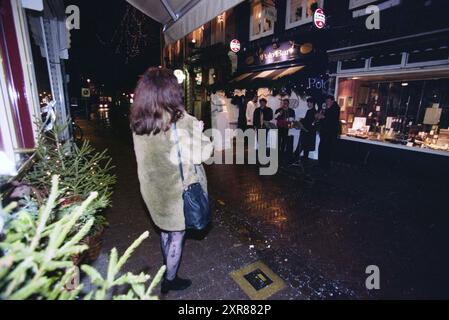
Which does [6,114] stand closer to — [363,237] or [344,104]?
[363,237]

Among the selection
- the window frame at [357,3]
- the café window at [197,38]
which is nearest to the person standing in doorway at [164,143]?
the window frame at [357,3]

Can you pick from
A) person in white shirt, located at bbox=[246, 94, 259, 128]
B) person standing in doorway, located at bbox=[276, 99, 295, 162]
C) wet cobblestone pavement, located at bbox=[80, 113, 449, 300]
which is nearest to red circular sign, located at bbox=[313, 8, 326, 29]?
person standing in doorway, located at bbox=[276, 99, 295, 162]

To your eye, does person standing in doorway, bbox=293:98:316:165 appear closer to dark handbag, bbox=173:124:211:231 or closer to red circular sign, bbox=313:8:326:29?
red circular sign, bbox=313:8:326:29

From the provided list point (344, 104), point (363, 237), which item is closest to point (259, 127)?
point (344, 104)

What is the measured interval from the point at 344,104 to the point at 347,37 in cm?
217

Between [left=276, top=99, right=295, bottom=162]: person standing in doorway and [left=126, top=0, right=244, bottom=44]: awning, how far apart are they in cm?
528

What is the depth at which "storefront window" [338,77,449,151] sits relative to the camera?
6.70 metres

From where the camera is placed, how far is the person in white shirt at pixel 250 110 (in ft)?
36.8

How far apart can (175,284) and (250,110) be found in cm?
949

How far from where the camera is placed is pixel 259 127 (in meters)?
10.0

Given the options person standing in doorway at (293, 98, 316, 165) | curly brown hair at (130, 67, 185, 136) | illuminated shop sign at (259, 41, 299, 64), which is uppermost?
illuminated shop sign at (259, 41, 299, 64)

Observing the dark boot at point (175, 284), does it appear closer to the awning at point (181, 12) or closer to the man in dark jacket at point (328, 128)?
the awning at point (181, 12)
